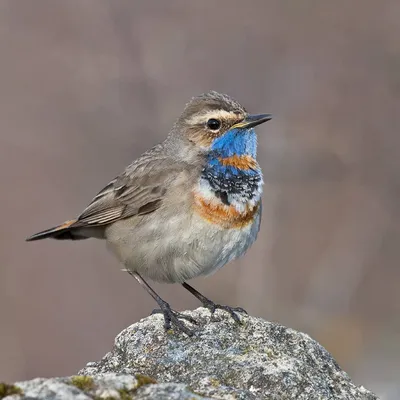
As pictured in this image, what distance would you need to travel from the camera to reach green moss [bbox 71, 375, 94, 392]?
10.0 ft

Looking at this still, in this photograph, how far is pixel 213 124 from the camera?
6.38 metres

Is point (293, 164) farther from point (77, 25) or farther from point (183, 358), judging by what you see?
point (183, 358)

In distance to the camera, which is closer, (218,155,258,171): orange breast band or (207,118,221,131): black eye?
(218,155,258,171): orange breast band

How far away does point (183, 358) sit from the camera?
4.36 m

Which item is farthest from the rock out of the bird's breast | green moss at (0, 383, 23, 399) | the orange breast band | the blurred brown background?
the blurred brown background

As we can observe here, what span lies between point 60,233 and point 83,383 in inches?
159

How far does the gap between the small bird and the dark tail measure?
0.05 meters

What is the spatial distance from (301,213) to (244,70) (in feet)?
6.34

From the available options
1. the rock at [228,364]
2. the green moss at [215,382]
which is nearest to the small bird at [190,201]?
the rock at [228,364]

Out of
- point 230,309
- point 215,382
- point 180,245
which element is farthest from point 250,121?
point 215,382

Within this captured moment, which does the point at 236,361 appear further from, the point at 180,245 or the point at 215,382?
the point at 180,245

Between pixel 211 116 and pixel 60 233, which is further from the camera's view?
pixel 60 233

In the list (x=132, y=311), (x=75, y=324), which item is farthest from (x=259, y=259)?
(x=75, y=324)

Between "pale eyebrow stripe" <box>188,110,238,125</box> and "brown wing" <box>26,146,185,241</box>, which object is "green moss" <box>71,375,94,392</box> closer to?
"brown wing" <box>26,146,185,241</box>
